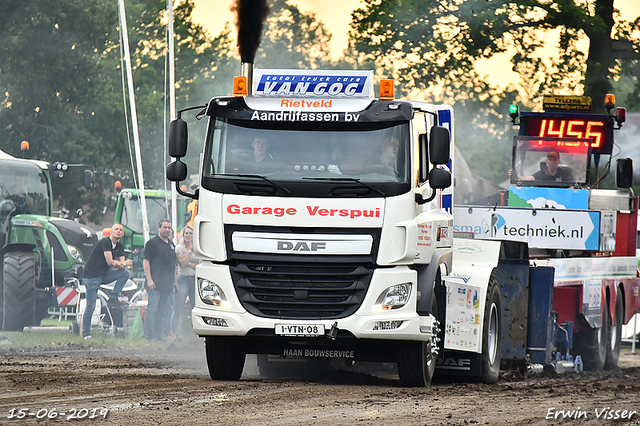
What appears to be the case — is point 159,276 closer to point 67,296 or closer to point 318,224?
point 67,296

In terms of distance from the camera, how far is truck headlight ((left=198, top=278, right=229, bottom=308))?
422 inches

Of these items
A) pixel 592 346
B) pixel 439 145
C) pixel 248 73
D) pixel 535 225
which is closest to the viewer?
pixel 439 145

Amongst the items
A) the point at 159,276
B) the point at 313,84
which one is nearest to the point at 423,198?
the point at 313,84

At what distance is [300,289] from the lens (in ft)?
34.8

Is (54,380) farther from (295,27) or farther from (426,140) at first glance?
(295,27)

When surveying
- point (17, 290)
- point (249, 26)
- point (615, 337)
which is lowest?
point (615, 337)

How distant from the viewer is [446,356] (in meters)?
12.6

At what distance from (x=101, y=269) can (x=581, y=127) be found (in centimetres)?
860

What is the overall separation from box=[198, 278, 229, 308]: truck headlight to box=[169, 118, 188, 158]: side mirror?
1282mm

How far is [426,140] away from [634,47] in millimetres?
15505

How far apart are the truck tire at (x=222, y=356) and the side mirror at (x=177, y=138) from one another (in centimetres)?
193

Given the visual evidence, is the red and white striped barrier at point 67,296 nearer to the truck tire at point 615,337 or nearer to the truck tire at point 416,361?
the truck tire at point 615,337

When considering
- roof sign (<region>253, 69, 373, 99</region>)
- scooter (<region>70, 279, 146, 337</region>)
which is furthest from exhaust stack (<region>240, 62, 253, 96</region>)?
scooter (<region>70, 279, 146, 337</region>)

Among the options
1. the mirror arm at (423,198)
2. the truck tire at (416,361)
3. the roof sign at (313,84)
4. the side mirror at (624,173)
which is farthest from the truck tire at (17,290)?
the side mirror at (624,173)
